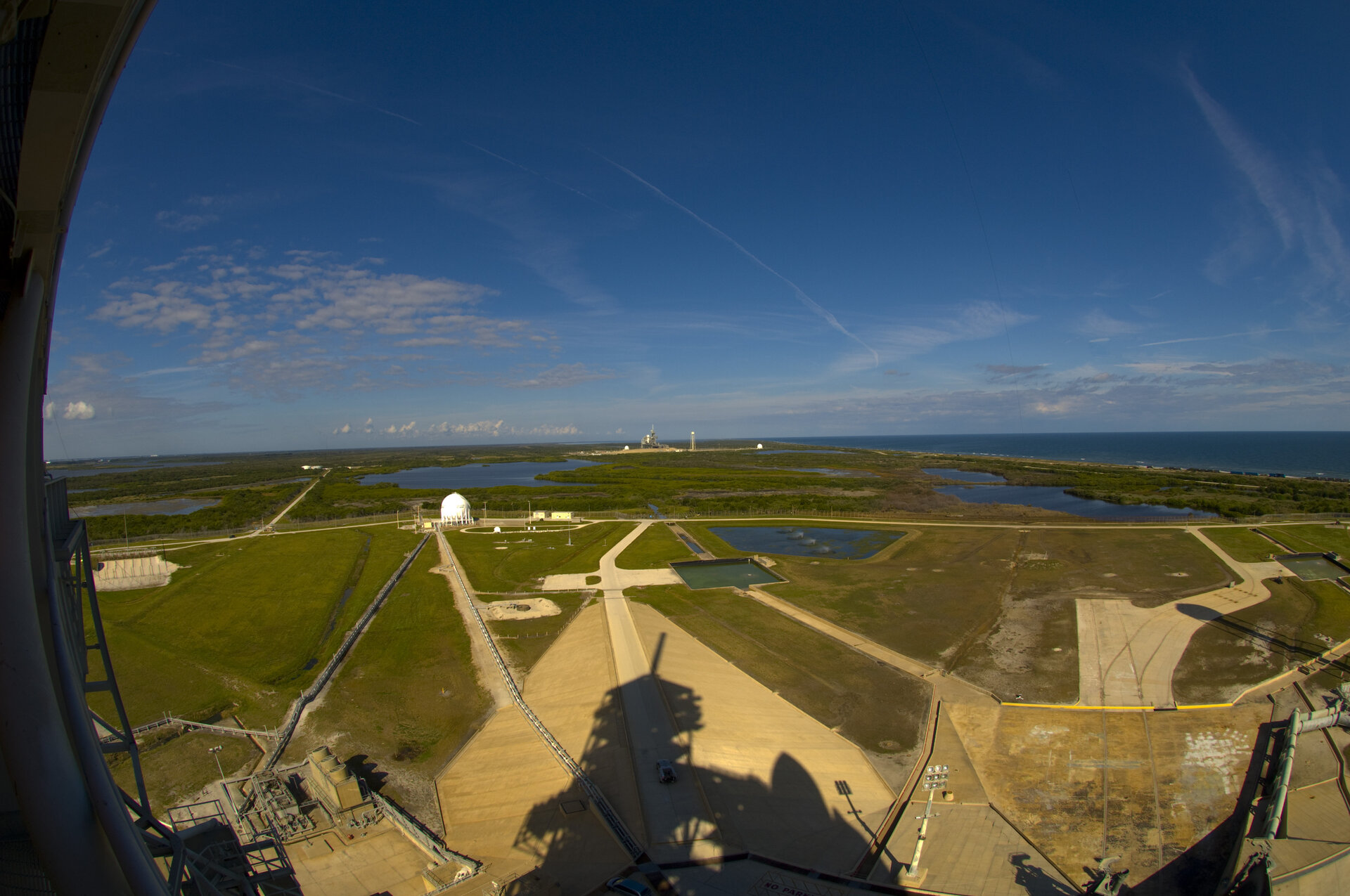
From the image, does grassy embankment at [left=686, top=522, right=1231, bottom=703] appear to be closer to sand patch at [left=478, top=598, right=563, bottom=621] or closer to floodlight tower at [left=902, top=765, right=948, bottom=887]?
floodlight tower at [left=902, top=765, right=948, bottom=887]

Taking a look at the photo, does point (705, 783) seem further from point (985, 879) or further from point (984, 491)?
point (984, 491)

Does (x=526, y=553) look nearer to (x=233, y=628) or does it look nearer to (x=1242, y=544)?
(x=233, y=628)

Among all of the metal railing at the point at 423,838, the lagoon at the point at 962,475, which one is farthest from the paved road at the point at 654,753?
the lagoon at the point at 962,475

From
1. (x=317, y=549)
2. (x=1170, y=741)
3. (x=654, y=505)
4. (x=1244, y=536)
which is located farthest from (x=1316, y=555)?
(x=317, y=549)

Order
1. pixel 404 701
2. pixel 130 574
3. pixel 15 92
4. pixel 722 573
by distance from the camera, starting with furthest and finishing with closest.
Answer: pixel 722 573 < pixel 130 574 < pixel 404 701 < pixel 15 92

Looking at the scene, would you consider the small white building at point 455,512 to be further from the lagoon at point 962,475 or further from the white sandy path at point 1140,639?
the lagoon at point 962,475

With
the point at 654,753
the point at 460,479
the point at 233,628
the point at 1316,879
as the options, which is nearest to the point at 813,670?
the point at 654,753

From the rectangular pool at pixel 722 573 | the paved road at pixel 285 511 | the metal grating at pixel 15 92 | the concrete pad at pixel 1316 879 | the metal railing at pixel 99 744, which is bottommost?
the concrete pad at pixel 1316 879
